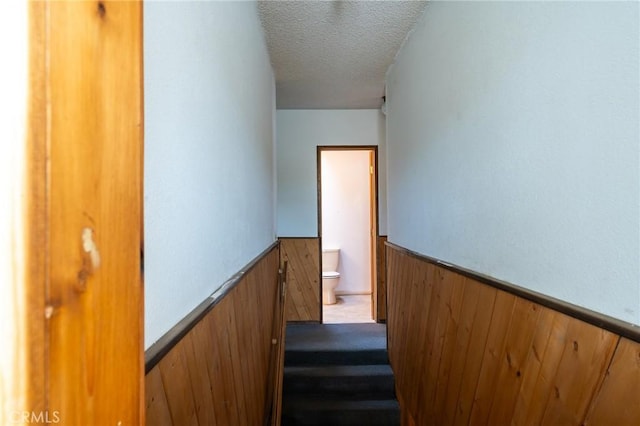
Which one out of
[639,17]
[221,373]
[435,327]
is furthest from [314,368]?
[639,17]

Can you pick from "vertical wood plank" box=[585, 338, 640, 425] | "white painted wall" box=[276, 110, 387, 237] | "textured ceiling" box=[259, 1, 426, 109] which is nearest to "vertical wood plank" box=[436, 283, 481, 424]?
"vertical wood plank" box=[585, 338, 640, 425]

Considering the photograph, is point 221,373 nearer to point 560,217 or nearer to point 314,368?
point 560,217

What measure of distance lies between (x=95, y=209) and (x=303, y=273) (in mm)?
3972

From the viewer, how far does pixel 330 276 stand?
5219 millimetres

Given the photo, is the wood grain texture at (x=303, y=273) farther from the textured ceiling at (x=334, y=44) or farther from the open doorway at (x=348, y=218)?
the textured ceiling at (x=334, y=44)

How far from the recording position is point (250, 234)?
193cm

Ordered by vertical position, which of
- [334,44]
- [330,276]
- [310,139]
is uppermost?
[334,44]

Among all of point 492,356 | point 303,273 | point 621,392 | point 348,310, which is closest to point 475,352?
point 492,356

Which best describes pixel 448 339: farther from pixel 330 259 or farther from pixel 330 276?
pixel 330 259

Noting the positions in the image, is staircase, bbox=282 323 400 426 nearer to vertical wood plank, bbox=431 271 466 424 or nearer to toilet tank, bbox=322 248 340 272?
vertical wood plank, bbox=431 271 466 424

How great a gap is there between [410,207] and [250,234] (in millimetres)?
1146

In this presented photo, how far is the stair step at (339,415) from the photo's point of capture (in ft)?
9.41

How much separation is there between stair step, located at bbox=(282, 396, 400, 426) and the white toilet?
231 centimetres

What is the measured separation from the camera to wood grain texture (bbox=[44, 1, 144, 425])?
334mm
